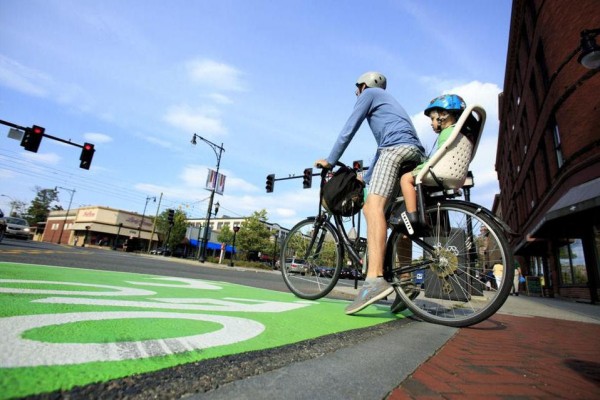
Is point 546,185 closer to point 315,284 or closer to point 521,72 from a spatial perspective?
point 521,72

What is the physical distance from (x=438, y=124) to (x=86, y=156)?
21793mm

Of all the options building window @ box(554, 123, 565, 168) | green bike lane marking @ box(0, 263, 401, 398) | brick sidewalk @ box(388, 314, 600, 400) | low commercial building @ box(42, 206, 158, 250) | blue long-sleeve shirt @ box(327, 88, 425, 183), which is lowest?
brick sidewalk @ box(388, 314, 600, 400)

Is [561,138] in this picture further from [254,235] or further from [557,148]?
[254,235]

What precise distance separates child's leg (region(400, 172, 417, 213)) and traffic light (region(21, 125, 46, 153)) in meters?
20.8

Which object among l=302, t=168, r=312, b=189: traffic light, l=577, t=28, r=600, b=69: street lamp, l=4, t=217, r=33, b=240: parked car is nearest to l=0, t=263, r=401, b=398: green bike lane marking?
l=577, t=28, r=600, b=69: street lamp

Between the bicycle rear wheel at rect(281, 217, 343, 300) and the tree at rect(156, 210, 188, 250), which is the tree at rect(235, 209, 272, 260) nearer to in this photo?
the tree at rect(156, 210, 188, 250)

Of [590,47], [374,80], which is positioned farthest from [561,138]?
[374,80]

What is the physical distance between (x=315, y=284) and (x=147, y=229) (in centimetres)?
6389

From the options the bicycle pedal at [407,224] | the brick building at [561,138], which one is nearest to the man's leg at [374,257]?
the bicycle pedal at [407,224]

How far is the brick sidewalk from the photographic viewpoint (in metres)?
1.08

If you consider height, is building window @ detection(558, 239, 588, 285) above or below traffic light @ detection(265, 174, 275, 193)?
below

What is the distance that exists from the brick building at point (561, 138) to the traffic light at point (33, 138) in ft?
77.3

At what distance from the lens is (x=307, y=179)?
20047mm

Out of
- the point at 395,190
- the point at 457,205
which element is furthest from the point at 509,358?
the point at 395,190
